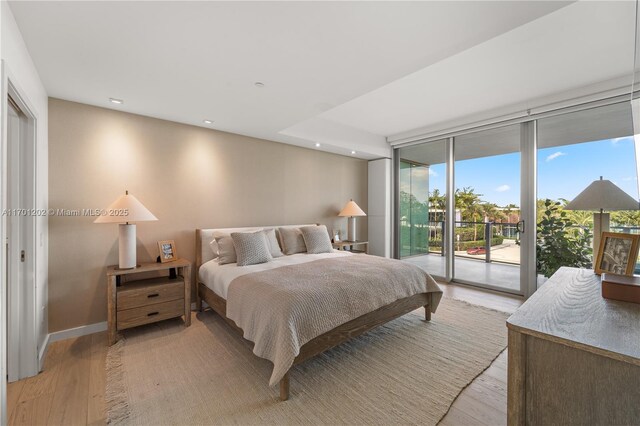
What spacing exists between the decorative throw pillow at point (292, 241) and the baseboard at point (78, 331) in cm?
214

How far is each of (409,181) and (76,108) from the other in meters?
4.96

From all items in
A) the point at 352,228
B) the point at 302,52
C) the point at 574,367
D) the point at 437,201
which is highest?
the point at 302,52

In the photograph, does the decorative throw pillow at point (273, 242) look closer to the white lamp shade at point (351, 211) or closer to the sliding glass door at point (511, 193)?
the white lamp shade at point (351, 211)

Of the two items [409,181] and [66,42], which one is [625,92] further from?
[66,42]

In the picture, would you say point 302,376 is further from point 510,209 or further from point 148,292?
point 510,209

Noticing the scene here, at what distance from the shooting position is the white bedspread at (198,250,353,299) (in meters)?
2.68

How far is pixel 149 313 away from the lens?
274 cm

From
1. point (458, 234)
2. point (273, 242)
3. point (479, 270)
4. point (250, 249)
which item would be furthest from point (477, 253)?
point (250, 249)

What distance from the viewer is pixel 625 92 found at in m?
2.92

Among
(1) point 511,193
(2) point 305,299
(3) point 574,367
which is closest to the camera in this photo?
(3) point 574,367

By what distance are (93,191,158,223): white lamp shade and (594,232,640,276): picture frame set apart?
11.6 ft

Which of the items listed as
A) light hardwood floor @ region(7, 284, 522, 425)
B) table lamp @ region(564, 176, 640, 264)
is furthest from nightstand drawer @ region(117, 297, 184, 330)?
table lamp @ region(564, 176, 640, 264)

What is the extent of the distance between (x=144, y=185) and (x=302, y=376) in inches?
104

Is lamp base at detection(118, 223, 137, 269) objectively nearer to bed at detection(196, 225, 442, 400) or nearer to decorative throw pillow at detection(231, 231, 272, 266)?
bed at detection(196, 225, 442, 400)
